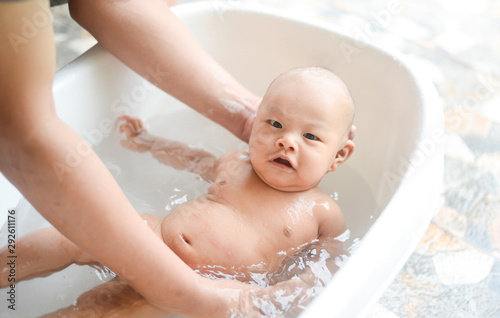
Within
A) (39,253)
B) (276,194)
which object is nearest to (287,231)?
(276,194)

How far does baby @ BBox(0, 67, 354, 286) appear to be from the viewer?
3.11 feet

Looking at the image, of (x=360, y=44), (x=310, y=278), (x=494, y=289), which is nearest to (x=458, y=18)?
(x=360, y=44)

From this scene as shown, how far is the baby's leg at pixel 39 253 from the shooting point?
2.90 feet

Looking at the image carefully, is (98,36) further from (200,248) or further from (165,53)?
(200,248)

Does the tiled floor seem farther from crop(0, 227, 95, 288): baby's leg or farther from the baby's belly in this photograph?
crop(0, 227, 95, 288): baby's leg

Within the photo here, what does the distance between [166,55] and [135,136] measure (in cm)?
19

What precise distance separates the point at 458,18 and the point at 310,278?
1.49 metres

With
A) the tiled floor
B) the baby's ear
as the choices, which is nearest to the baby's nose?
the baby's ear

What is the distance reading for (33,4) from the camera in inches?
23.4

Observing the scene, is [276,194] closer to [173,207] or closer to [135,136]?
[173,207]

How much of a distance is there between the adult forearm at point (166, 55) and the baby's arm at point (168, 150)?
3.4 inches

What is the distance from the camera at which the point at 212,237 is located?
3.10ft

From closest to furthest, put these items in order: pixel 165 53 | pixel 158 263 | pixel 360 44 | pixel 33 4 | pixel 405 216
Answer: pixel 33 4, pixel 158 263, pixel 405 216, pixel 165 53, pixel 360 44

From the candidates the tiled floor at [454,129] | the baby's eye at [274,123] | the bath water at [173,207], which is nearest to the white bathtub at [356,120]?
the bath water at [173,207]
